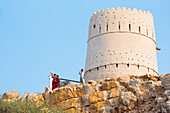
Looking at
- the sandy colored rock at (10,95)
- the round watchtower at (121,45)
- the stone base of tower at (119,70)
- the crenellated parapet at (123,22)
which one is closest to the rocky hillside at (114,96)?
the sandy colored rock at (10,95)

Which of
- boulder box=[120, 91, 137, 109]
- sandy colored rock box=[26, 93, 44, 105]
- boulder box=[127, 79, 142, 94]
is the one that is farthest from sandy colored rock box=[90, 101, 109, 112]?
sandy colored rock box=[26, 93, 44, 105]

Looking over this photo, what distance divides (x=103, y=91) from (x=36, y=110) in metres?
3.86

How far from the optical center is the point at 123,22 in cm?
2548

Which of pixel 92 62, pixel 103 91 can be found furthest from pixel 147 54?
pixel 103 91

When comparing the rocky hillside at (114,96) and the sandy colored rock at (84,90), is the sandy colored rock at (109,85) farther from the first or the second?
the sandy colored rock at (84,90)

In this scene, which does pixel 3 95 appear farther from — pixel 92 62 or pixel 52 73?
pixel 92 62

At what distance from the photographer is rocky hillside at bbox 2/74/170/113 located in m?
19.3

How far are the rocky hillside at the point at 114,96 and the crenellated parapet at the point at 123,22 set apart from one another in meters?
4.32

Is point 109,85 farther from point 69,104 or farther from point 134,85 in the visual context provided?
point 69,104

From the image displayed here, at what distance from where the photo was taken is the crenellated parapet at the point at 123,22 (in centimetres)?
2544

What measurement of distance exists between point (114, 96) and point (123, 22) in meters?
6.32

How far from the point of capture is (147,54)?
25062 mm

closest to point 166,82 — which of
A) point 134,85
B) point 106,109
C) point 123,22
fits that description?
point 134,85

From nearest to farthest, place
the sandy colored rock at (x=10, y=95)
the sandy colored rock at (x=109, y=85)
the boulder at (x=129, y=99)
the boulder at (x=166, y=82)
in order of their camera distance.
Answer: the boulder at (x=166, y=82) → the boulder at (x=129, y=99) → the sandy colored rock at (x=109, y=85) → the sandy colored rock at (x=10, y=95)
